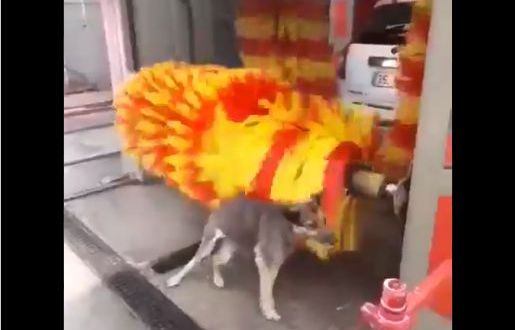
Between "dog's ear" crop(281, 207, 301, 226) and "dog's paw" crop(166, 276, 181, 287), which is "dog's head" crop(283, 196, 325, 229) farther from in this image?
"dog's paw" crop(166, 276, 181, 287)

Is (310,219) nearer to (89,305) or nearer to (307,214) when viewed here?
(307,214)

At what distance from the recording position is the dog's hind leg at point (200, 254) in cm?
52

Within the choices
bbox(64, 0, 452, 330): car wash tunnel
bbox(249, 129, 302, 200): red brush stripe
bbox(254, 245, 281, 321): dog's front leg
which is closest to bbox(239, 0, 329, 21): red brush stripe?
bbox(64, 0, 452, 330): car wash tunnel

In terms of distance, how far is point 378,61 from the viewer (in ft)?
1.56

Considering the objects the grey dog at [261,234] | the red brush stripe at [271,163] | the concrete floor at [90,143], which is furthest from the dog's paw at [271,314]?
the concrete floor at [90,143]

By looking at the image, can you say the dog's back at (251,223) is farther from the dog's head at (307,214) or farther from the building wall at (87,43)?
the building wall at (87,43)

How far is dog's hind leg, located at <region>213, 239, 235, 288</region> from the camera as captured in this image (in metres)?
0.52

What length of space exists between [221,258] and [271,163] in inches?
4.2

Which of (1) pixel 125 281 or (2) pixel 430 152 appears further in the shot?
(1) pixel 125 281

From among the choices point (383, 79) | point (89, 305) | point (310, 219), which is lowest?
point (89, 305)

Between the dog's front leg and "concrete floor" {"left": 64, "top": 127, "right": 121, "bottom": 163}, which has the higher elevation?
"concrete floor" {"left": 64, "top": 127, "right": 121, "bottom": 163}

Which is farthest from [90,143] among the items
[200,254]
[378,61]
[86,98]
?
[378,61]
